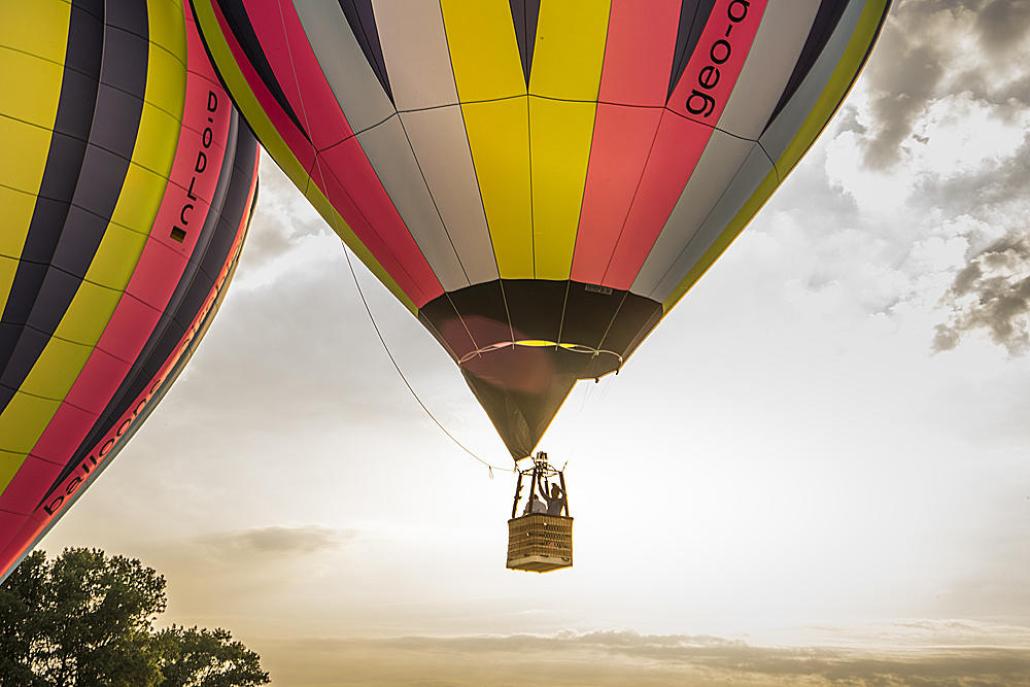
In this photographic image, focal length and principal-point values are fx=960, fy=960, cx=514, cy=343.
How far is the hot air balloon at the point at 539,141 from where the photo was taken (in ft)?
18.3

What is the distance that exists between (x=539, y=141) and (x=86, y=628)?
47.1 ft

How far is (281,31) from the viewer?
6.16 m

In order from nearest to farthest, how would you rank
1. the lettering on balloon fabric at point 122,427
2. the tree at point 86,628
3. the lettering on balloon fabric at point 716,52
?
the lettering on balloon fabric at point 716,52, the lettering on balloon fabric at point 122,427, the tree at point 86,628

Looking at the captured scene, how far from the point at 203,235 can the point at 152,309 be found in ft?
2.66

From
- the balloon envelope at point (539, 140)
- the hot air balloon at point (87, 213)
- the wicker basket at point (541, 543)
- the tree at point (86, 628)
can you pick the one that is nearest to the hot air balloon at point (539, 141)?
the balloon envelope at point (539, 140)

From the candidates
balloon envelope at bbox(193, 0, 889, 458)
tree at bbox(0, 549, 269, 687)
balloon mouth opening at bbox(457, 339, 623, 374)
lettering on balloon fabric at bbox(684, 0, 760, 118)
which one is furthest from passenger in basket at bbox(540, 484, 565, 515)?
tree at bbox(0, 549, 269, 687)

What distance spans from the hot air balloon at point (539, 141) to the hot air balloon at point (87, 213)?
158 cm

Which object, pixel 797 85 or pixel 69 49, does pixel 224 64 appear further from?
pixel 797 85

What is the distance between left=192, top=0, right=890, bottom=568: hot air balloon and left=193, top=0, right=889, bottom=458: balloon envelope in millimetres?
13

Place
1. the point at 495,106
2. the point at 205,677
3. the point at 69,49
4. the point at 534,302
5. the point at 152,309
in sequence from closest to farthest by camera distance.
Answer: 1. the point at 495,106
2. the point at 534,302
3. the point at 69,49
4. the point at 152,309
5. the point at 205,677

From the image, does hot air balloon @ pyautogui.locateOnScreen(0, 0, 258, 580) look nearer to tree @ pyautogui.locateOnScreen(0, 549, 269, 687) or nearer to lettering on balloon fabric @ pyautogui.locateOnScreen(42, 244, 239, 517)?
lettering on balloon fabric @ pyautogui.locateOnScreen(42, 244, 239, 517)

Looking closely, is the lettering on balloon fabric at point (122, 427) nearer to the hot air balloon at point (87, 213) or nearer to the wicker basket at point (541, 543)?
the hot air balloon at point (87, 213)

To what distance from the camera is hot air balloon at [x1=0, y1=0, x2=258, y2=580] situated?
7555mm

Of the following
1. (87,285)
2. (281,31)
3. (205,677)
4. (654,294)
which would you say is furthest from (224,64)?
(205,677)
